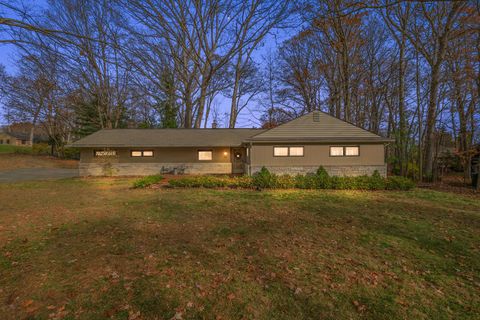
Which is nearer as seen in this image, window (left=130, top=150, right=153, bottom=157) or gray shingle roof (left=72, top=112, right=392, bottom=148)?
gray shingle roof (left=72, top=112, right=392, bottom=148)

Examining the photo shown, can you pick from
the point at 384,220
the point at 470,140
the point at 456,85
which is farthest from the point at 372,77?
the point at 384,220

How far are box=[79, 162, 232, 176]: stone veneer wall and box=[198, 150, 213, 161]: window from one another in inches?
21.4

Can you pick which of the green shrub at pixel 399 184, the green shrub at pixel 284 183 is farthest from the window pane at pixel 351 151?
the green shrub at pixel 284 183

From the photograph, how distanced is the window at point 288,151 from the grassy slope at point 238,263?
8641 millimetres

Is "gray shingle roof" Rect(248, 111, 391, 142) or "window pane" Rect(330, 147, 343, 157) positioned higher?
"gray shingle roof" Rect(248, 111, 391, 142)

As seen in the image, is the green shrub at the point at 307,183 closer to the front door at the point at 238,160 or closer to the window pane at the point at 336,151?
the window pane at the point at 336,151

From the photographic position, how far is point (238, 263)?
4.09 metres

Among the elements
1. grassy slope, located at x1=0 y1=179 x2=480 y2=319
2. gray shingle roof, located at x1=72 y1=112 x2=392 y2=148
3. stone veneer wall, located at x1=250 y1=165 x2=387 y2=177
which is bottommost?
grassy slope, located at x1=0 y1=179 x2=480 y2=319

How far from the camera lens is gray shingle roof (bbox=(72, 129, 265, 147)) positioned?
17.7 m

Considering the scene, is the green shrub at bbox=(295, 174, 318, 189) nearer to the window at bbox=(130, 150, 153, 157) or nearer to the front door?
the front door

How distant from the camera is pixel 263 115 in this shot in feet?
104

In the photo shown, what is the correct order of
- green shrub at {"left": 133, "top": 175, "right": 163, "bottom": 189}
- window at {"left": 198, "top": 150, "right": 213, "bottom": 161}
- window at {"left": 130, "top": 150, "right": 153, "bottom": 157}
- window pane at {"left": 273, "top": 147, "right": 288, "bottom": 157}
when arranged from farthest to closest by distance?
1. window at {"left": 198, "top": 150, "right": 213, "bottom": 161}
2. window at {"left": 130, "top": 150, "right": 153, "bottom": 157}
3. window pane at {"left": 273, "top": 147, "right": 288, "bottom": 157}
4. green shrub at {"left": 133, "top": 175, "right": 163, "bottom": 189}

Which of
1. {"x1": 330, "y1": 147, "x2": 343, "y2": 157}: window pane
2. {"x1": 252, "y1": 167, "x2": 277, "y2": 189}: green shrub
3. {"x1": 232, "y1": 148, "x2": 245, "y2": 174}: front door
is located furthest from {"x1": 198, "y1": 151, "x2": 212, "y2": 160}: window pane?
{"x1": 330, "y1": 147, "x2": 343, "y2": 157}: window pane

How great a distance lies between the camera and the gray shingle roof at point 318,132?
16.1 m
